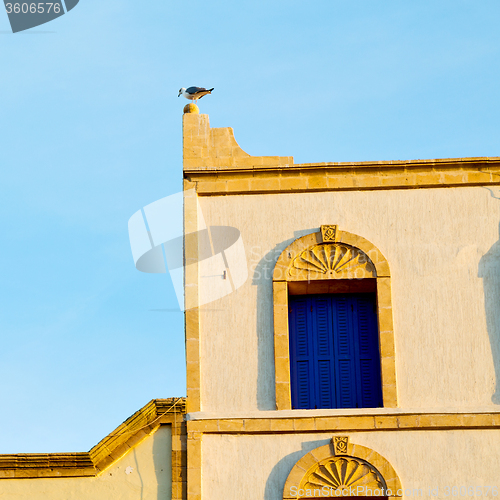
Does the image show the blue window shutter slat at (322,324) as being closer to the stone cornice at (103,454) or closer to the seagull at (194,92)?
the stone cornice at (103,454)

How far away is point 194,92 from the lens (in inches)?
872

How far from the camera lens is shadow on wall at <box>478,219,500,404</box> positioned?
63.5 ft

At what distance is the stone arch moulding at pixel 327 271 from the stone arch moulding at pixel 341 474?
1.67 meters

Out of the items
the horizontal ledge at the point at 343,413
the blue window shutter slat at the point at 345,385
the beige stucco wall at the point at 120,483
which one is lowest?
the beige stucco wall at the point at 120,483

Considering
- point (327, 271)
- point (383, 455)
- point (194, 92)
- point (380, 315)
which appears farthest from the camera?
point (194, 92)

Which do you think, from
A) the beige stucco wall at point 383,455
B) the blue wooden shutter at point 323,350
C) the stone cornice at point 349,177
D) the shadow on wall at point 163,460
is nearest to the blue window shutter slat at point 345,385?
the blue wooden shutter at point 323,350

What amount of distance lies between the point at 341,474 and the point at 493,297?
4546mm

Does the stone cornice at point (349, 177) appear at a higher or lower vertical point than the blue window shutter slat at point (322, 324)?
higher

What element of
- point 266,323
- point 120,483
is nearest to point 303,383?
point 266,323

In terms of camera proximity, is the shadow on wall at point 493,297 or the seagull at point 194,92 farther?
the seagull at point 194,92

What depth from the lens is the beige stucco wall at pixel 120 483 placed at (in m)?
18.8

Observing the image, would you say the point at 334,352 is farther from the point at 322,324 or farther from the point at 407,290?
the point at 407,290

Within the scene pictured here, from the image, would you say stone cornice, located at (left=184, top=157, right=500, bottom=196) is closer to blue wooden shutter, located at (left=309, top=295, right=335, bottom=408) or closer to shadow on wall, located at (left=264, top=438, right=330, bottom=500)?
blue wooden shutter, located at (left=309, top=295, right=335, bottom=408)

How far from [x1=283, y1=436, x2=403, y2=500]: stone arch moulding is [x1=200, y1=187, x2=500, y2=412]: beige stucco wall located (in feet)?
4.16
